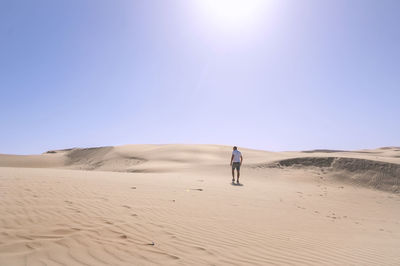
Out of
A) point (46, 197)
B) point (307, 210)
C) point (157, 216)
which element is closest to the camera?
point (157, 216)

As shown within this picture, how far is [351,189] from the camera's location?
13656 millimetres

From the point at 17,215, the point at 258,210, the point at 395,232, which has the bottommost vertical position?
the point at 395,232

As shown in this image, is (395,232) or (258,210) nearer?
(395,232)

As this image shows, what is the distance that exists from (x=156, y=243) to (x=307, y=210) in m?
5.46

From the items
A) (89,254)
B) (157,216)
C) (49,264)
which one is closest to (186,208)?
(157,216)

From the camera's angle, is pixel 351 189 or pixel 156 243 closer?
pixel 156 243

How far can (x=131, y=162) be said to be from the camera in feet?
81.8

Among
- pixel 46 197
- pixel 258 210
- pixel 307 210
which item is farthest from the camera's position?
pixel 307 210

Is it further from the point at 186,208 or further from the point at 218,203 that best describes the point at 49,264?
the point at 218,203

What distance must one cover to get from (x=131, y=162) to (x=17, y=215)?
20.6 metres

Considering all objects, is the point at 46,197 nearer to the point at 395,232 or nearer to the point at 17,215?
the point at 17,215

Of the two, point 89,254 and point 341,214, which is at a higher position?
point 89,254

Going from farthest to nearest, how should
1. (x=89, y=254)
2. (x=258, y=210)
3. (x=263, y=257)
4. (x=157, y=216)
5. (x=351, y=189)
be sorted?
1. (x=351, y=189)
2. (x=258, y=210)
3. (x=157, y=216)
4. (x=263, y=257)
5. (x=89, y=254)

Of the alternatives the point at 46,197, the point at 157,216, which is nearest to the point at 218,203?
the point at 157,216
